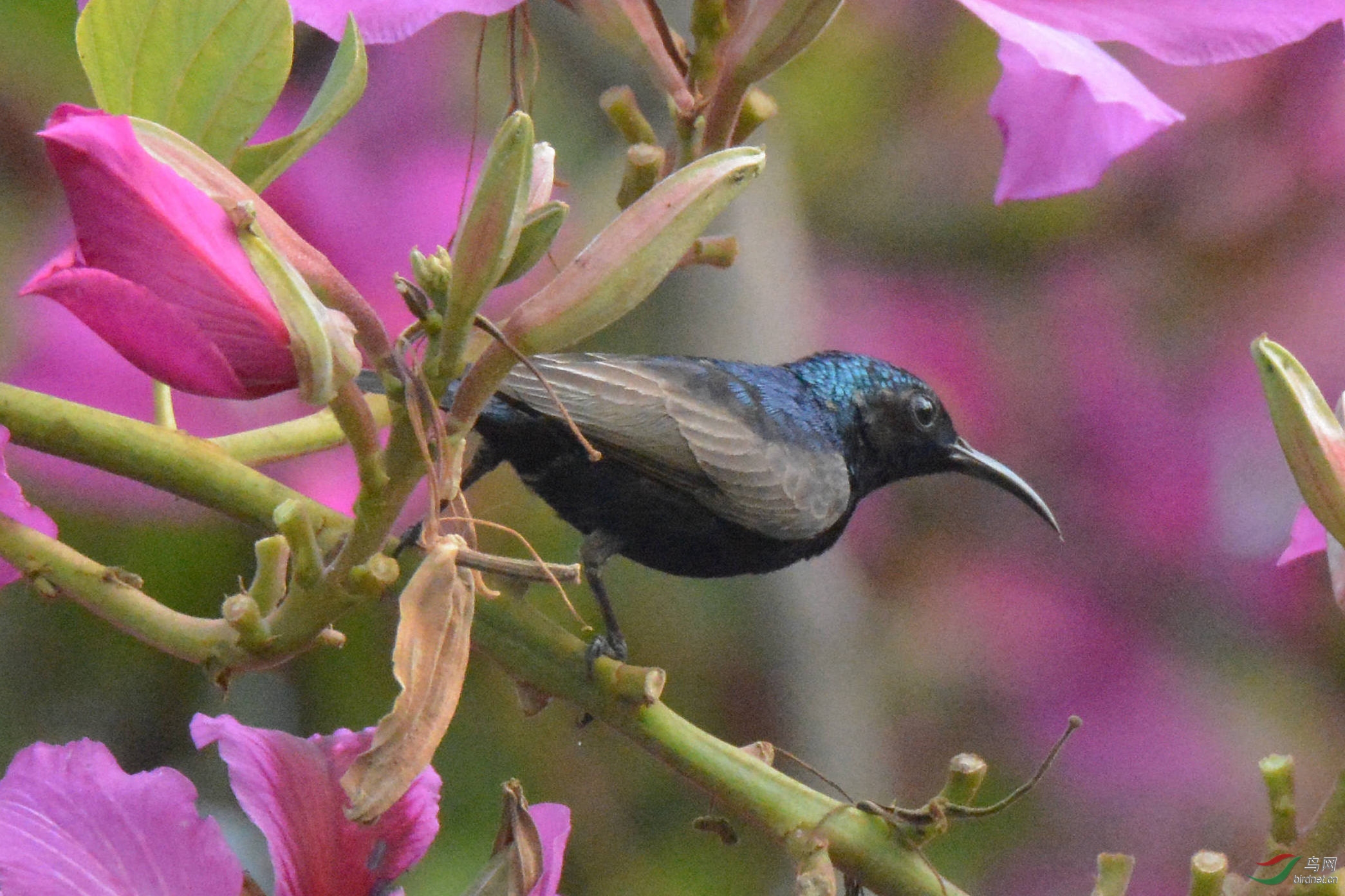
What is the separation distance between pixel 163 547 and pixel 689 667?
0.27 metres

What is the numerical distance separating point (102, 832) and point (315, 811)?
0.05 m

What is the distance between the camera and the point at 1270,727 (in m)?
0.82

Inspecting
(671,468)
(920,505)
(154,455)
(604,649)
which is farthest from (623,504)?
(920,505)

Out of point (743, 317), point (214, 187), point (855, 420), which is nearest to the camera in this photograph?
point (214, 187)

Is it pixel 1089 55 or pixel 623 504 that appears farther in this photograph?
pixel 623 504

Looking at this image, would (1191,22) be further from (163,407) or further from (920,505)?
(920,505)

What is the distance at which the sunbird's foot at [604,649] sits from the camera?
364 millimetres

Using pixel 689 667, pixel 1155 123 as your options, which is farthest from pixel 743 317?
pixel 1155 123

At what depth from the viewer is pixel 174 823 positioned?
33 cm

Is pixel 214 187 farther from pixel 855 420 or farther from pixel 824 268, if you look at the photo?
pixel 824 268

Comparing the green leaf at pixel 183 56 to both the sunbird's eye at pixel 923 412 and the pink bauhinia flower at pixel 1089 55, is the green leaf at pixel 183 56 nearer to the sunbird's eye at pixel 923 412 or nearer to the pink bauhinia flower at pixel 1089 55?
the pink bauhinia flower at pixel 1089 55

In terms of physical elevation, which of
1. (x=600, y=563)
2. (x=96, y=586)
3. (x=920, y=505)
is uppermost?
(x=96, y=586)

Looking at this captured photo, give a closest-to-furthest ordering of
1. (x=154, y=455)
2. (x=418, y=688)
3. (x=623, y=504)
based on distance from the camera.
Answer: (x=418, y=688), (x=154, y=455), (x=623, y=504)

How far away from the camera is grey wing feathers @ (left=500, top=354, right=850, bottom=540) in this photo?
0.55m
